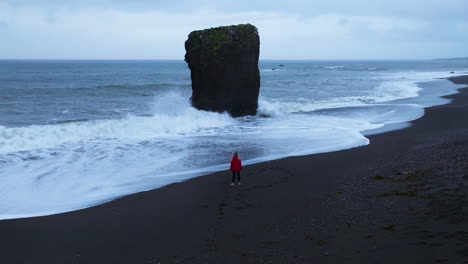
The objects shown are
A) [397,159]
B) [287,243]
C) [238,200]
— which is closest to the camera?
[287,243]

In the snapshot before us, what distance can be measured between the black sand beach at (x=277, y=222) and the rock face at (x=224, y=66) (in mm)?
13776

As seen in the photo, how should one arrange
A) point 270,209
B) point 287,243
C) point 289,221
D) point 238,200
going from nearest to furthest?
point 287,243 → point 289,221 → point 270,209 → point 238,200

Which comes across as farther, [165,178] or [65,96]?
[65,96]

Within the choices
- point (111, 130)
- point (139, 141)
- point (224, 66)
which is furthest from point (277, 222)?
point (224, 66)

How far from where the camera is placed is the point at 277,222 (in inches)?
372

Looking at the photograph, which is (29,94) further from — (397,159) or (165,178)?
(397,159)

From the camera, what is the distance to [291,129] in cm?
2272

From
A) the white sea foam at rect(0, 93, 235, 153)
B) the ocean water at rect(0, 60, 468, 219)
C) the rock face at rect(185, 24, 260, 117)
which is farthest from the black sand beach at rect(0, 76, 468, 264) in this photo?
the rock face at rect(185, 24, 260, 117)

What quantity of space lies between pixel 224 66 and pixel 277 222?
60.7 ft

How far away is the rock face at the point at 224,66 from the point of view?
26.6 m

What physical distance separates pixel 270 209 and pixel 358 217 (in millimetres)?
2117

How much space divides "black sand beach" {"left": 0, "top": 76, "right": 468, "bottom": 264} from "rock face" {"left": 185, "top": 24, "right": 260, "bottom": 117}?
1378cm

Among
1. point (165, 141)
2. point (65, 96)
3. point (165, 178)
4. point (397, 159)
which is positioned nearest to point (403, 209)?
point (397, 159)

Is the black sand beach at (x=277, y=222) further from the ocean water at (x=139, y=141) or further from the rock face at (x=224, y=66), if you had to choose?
the rock face at (x=224, y=66)
